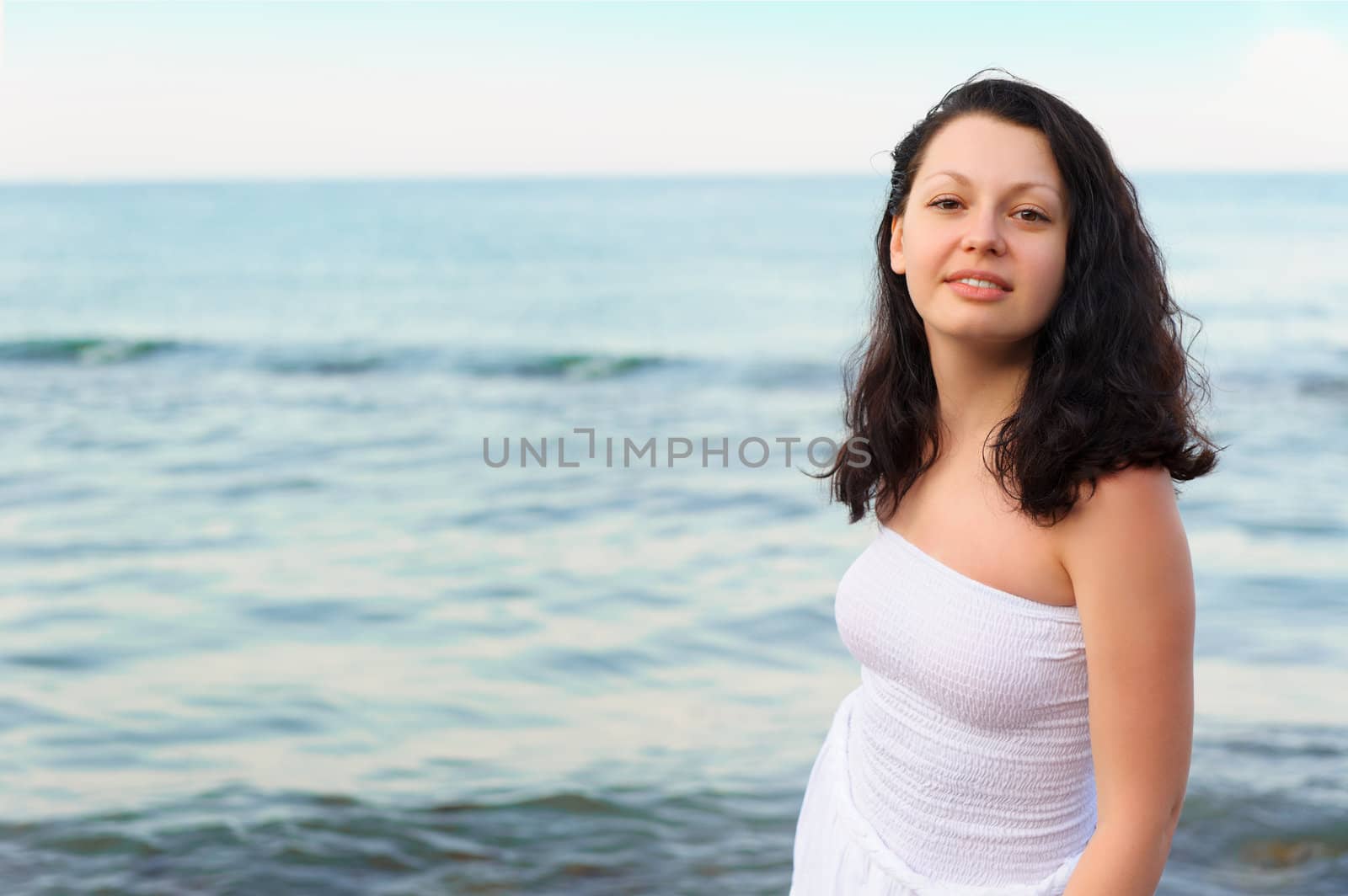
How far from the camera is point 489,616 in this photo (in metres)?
6.81

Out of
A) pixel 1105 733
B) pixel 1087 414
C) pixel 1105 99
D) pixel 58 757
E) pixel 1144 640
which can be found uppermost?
pixel 1105 99

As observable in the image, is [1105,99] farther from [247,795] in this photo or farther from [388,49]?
[247,795]

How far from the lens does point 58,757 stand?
198 inches

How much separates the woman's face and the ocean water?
0.75 metres

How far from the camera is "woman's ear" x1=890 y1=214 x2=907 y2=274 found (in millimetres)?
1801

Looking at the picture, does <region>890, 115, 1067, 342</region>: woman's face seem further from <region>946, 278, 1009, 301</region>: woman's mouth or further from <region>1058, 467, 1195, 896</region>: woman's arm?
<region>1058, 467, 1195, 896</region>: woman's arm

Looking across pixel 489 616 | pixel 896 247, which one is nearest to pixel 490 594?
pixel 489 616

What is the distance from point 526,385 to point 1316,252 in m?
22.8

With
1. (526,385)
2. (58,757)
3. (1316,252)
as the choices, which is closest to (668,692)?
(58,757)

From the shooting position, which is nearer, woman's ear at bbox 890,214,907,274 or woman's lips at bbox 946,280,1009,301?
woman's lips at bbox 946,280,1009,301

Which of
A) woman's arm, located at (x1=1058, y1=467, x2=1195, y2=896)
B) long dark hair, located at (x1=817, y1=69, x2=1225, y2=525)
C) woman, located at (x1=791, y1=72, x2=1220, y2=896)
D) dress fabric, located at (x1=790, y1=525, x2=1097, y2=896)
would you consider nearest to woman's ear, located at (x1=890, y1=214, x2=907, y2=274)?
woman, located at (x1=791, y1=72, x2=1220, y2=896)

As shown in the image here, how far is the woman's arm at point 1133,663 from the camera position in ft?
4.51

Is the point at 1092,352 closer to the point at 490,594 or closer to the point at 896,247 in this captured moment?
the point at 896,247

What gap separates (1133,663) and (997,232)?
55 centimetres
